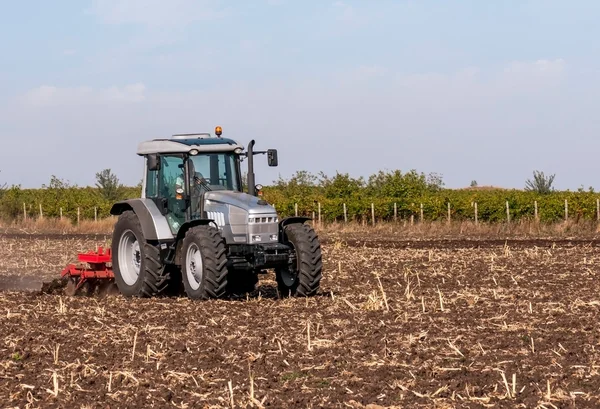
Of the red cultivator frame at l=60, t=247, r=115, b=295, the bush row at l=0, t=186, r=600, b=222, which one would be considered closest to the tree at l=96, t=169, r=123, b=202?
the bush row at l=0, t=186, r=600, b=222

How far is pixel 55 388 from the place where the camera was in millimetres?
8711

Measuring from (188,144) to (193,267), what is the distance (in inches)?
78.2

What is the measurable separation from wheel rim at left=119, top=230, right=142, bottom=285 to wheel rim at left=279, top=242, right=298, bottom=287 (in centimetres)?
258

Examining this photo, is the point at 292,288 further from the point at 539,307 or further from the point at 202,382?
the point at 202,382

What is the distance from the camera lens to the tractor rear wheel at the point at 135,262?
627 inches

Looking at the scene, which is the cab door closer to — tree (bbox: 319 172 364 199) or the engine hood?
the engine hood

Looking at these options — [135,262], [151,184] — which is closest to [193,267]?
[135,262]

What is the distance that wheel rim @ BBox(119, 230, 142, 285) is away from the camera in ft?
54.9

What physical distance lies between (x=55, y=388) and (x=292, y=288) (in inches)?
285

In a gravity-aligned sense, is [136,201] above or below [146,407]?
above

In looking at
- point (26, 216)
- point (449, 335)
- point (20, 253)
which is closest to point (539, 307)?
point (449, 335)

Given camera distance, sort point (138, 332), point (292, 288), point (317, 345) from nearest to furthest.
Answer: point (317, 345) < point (138, 332) < point (292, 288)

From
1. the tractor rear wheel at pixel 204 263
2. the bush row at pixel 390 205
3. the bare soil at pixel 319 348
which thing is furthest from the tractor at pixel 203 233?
the bush row at pixel 390 205

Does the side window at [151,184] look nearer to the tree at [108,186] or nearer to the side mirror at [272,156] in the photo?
the side mirror at [272,156]
